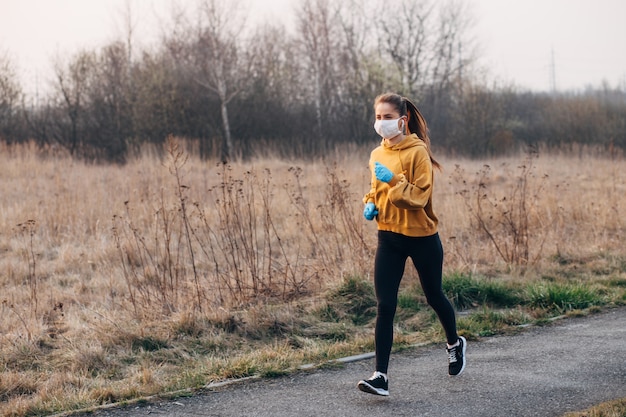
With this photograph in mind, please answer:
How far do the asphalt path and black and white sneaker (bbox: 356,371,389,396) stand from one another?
9 cm

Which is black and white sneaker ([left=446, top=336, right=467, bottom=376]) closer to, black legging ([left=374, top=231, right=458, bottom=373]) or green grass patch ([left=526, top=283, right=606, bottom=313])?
black legging ([left=374, top=231, right=458, bottom=373])

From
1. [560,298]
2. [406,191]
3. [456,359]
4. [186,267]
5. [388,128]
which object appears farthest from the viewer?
[186,267]

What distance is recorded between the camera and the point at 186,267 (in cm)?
1045

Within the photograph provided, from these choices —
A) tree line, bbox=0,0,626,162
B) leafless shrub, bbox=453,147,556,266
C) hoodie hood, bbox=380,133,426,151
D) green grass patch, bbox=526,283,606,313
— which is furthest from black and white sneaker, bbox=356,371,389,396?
tree line, bbox=0,0,626,162

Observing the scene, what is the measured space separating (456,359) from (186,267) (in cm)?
585

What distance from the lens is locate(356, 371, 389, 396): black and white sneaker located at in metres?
4.88

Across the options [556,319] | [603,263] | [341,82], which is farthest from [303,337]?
[341,82]

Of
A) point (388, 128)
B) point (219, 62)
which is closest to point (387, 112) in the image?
point (388, 128)

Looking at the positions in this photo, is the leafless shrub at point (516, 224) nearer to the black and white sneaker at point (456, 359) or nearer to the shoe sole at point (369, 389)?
the black and white sneaker at point (456, 359)

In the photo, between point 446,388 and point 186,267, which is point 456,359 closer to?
point 446,388

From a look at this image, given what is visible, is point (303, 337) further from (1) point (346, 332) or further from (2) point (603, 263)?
(2) point (603, 263)

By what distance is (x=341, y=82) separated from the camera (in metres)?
35.2

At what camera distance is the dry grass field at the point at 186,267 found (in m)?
6.08

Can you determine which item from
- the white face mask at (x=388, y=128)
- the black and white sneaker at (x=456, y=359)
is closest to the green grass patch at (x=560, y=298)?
the black and white sneaker at (x=456, y=359)
